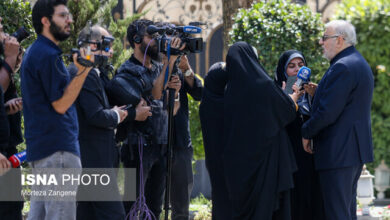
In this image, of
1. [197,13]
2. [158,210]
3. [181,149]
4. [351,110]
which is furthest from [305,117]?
[197,13]

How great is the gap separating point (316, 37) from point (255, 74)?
313 centimetres

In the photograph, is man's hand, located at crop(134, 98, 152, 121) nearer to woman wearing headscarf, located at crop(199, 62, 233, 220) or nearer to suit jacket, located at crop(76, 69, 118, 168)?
suit jacket, located at crop(76, 69, 118, 168)

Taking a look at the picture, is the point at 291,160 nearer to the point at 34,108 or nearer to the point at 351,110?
the point at 351,110

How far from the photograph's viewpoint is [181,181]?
557cm

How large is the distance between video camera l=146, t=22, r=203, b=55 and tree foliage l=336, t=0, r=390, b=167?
4816 mm

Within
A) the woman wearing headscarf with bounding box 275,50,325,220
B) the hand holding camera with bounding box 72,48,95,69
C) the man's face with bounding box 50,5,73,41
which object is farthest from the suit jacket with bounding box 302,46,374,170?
the man's face with bounding box 50,5,73,41

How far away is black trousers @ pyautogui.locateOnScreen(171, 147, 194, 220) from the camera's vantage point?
5543 mm

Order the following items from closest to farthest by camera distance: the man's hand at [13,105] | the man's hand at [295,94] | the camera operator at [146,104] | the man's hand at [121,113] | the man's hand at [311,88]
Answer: the man's hand at [13,105] → the man's hand at [121,113] → the camera operator at [146,104] → the man's hand at [295,94] → the man's hand at [311,88]

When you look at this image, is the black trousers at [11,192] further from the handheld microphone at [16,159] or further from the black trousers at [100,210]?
the black trousers at [100,210]

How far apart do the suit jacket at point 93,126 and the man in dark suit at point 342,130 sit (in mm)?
1601

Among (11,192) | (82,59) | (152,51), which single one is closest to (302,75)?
(152,51)

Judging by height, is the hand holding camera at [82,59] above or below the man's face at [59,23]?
below

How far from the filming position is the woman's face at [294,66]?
5.63 m

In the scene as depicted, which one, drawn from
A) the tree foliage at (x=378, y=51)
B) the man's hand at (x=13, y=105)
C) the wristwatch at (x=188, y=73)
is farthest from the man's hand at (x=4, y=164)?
the tree foliage at (x=378, y=51)
